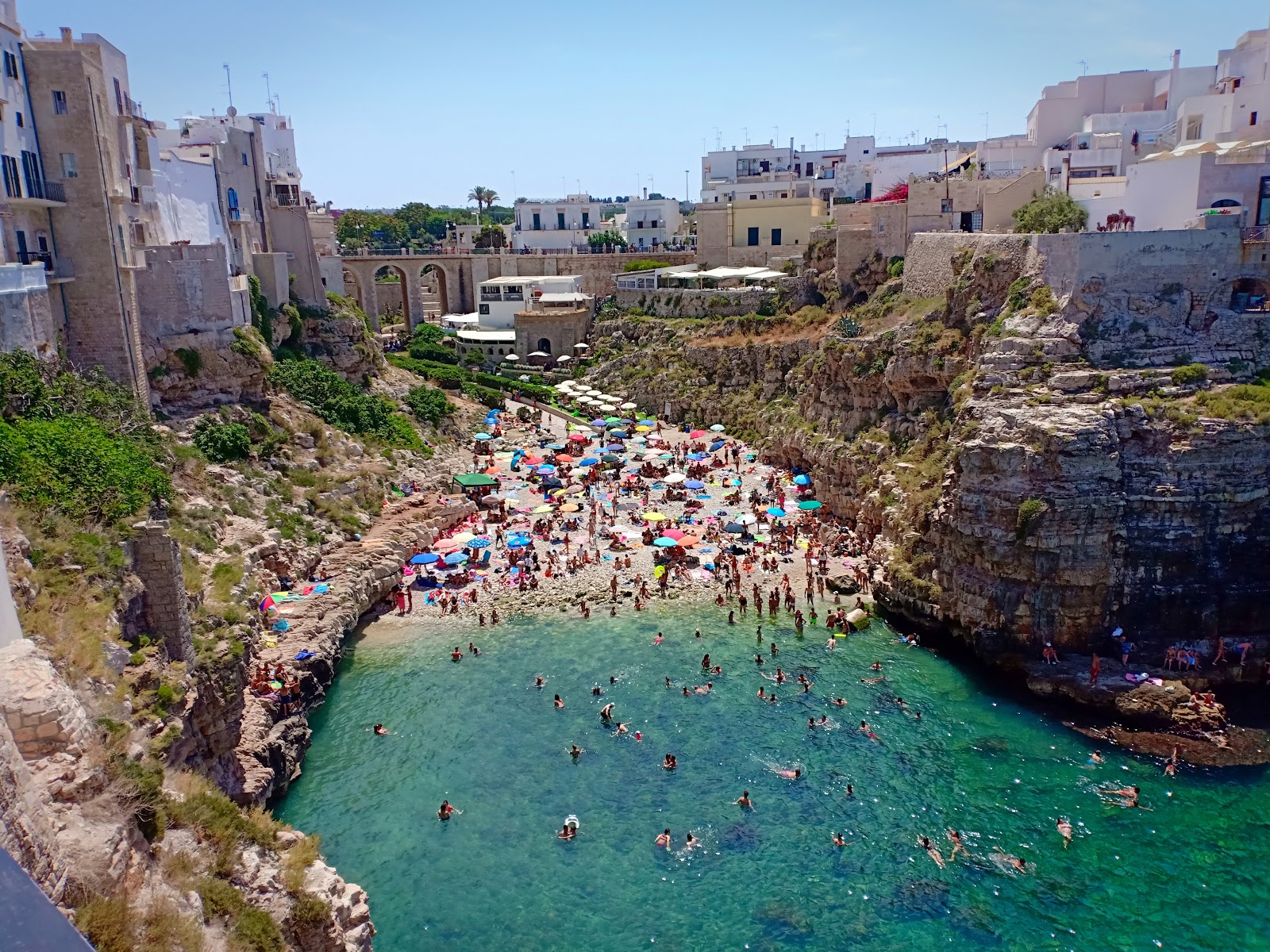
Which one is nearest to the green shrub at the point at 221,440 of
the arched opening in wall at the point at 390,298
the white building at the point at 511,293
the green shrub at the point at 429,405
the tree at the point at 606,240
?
the green shrub at the point at 429,405

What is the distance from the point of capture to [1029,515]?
23203 millimetres

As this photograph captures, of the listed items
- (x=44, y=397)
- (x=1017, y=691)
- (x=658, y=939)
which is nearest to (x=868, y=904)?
(x=658, y=939)

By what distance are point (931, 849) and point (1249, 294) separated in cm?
1942

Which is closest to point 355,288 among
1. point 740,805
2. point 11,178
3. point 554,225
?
point 554,225

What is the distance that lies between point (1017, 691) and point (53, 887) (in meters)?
21.2

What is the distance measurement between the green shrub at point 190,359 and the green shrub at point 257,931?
22.7 m

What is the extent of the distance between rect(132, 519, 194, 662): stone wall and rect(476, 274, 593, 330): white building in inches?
1677

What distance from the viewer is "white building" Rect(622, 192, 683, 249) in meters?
75.8

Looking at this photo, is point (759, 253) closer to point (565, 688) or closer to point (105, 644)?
point (565, 688)

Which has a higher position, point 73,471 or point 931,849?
point 73,471

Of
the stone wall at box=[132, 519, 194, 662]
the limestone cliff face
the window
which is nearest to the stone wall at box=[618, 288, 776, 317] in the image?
the limestone cliff face

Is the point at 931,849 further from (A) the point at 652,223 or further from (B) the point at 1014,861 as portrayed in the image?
(A) the point at 652,223

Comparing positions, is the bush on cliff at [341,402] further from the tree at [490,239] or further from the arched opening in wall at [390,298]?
the tree at [490,239]

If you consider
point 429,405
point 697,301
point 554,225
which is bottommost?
point 429,405
